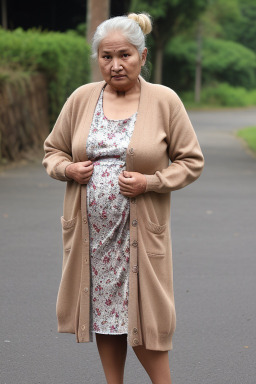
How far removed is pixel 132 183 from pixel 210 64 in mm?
52089

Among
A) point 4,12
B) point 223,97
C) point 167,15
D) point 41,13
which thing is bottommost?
point 223,97

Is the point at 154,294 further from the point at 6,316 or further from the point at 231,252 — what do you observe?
the point at 231,252

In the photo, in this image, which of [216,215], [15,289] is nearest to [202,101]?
[216,215]

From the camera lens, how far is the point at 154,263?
3.36m

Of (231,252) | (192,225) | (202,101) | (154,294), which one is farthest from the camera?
(202,101)

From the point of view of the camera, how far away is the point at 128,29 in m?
3.27

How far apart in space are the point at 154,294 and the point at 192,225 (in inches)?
212

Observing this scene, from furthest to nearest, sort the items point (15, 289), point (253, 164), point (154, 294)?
point (253, 164) → point (15, 289) → point (154, 294)

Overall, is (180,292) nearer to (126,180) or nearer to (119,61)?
(126,180)

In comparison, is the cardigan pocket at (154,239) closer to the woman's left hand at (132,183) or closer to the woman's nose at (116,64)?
the woman's left hand at (132,183)

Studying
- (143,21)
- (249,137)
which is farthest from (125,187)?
(249,137)

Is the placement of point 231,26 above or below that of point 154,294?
below

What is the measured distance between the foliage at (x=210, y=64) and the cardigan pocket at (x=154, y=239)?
48628mm

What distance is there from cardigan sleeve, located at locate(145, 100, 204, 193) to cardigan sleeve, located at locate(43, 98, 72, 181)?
41 cm
